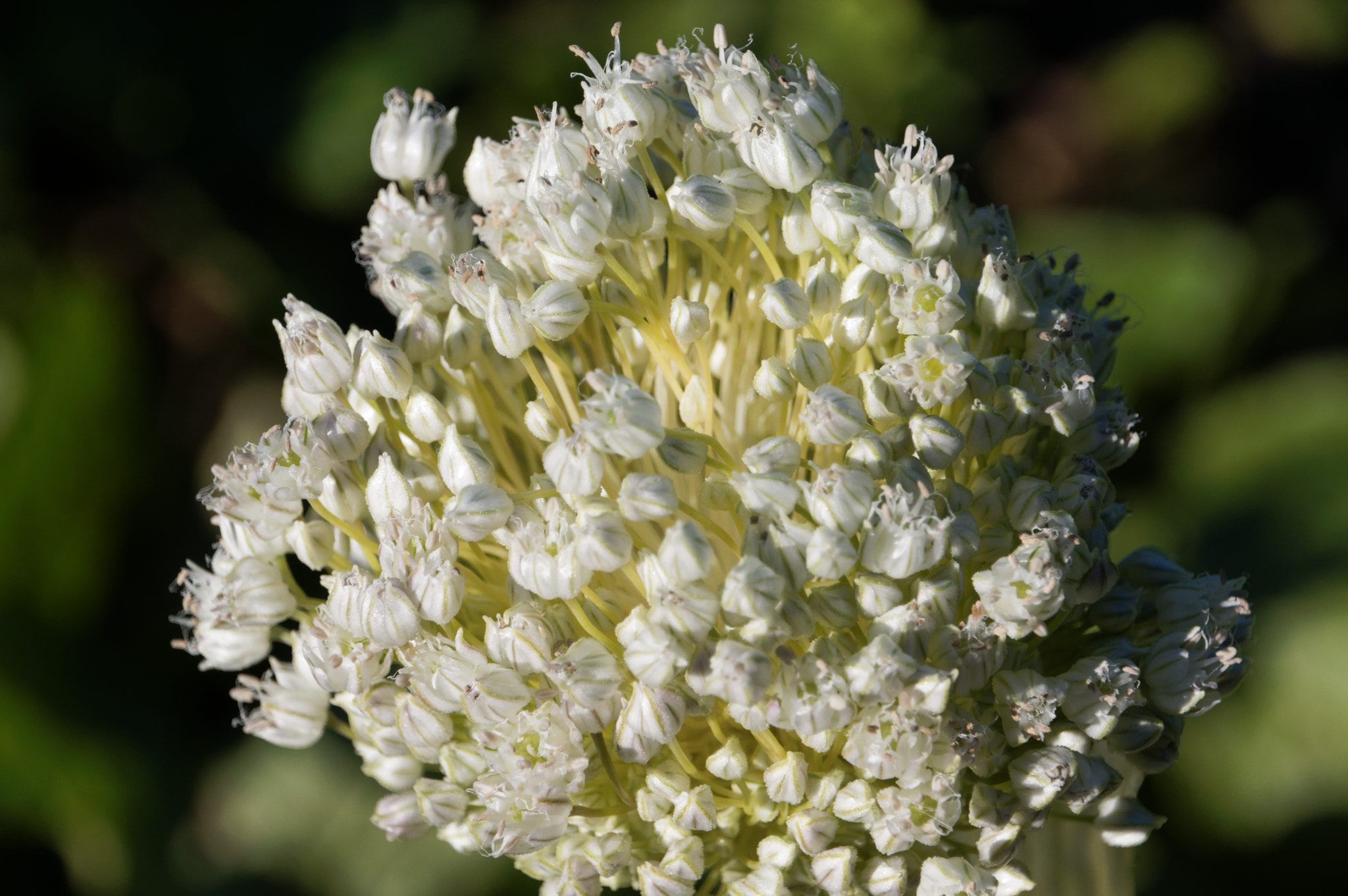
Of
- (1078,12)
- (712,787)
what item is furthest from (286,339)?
(1078,12)

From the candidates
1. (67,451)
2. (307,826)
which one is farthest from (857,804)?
(67,451)

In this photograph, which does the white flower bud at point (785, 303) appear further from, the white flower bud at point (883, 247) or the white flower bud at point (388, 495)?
the white flower bud at point (388, 495)

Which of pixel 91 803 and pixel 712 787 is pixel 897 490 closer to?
pixel 712 787

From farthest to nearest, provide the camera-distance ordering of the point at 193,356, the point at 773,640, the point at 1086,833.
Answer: the point at 193,356, the point at 1086,833, the point at 773,640

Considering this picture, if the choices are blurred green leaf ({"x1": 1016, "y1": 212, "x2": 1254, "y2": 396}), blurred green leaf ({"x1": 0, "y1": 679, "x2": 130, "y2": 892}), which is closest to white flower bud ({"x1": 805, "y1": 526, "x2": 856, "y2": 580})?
blurred green leaf ({"x1": 1016, "y1": 212, "x2": 1254, "y2": 396})

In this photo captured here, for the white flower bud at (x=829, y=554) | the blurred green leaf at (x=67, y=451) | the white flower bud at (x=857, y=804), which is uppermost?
the blurred green leaf at (x=67, y=451)

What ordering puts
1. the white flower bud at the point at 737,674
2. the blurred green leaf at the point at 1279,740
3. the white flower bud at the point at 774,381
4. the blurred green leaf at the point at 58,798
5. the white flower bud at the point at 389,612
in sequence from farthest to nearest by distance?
1. the blurred green leaf at the point at 58,798
2. the blurred green leaf at the point at 1279,740
3. the white flower bud at the point at 774,381
4. the white flower bud at the point at 389,612
5. the white flower bud at the point at 737,674

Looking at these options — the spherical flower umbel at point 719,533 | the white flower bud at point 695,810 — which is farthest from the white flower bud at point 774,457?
the white flower bud at point 695,810
